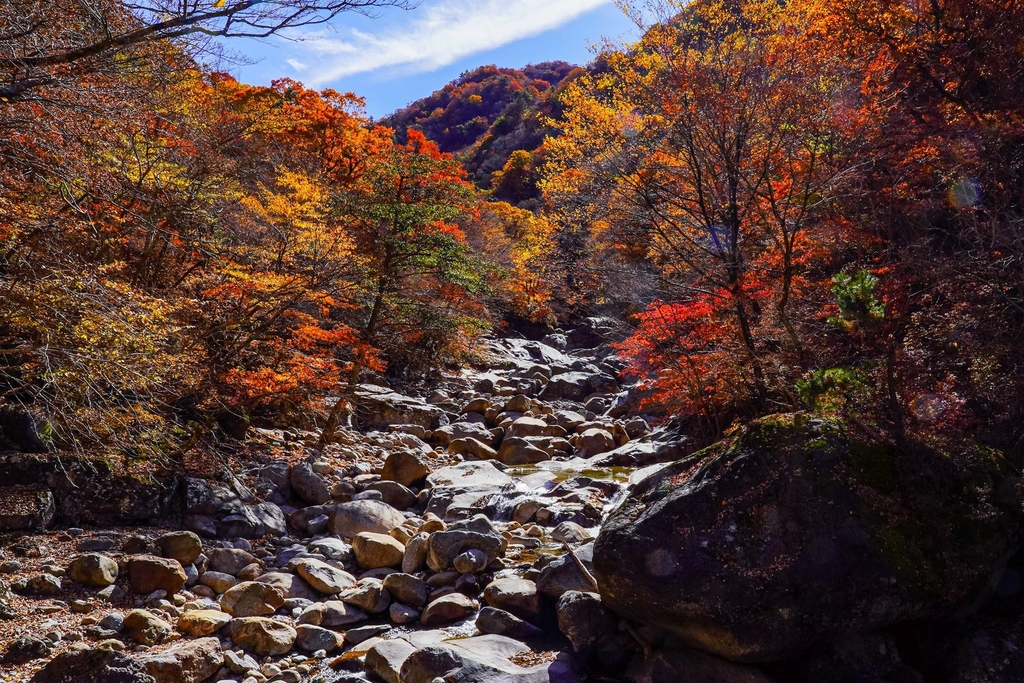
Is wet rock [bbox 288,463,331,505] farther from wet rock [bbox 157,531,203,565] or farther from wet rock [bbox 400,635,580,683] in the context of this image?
wet rock [bbox 400,635,580,683]

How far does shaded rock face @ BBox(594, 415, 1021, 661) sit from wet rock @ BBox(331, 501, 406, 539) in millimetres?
4449

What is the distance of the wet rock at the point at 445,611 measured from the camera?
646 centimetres

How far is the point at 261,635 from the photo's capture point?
590 cm

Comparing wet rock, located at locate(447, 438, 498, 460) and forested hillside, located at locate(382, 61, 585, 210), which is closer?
wet rock, located at locate(447, 438, 498, 460)

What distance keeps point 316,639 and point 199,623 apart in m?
1.14

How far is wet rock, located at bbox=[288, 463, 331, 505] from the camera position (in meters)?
10.1

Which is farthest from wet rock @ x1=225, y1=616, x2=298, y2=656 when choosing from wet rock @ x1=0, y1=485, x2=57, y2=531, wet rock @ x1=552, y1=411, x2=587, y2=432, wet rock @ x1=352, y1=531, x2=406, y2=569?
→ wet rock @ x1=552, y1=411, x2=587, y2=432

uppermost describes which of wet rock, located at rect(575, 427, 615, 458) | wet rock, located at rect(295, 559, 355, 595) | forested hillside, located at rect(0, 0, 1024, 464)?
forested hillside, located at rect(0, 0, 1024, 464)

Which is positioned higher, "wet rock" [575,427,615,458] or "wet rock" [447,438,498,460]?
"wet rock" [447,438,498,460]

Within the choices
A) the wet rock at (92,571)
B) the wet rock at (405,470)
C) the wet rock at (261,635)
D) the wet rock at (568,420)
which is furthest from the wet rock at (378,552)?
the wet rock at (568,420)

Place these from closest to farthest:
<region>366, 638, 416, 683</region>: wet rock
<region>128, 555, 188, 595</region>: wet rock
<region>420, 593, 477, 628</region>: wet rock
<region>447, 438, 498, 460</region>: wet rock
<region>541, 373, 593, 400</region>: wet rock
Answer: <region>366, 638, 416, 683</region>: wet rock, <region>420, 593, 477, 628</region>: wet rock, <region>128, 555, 188, 595</region>: wet rock, <region>447, 438, 498, 460</region>: wet rock, <region>541, 373, 593, 400</region>: wet rock

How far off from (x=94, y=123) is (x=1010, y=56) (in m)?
11.3

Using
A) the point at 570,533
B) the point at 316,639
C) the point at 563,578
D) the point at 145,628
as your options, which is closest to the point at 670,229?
the point at 570,533

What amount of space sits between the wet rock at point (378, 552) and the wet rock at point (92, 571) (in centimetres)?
265
